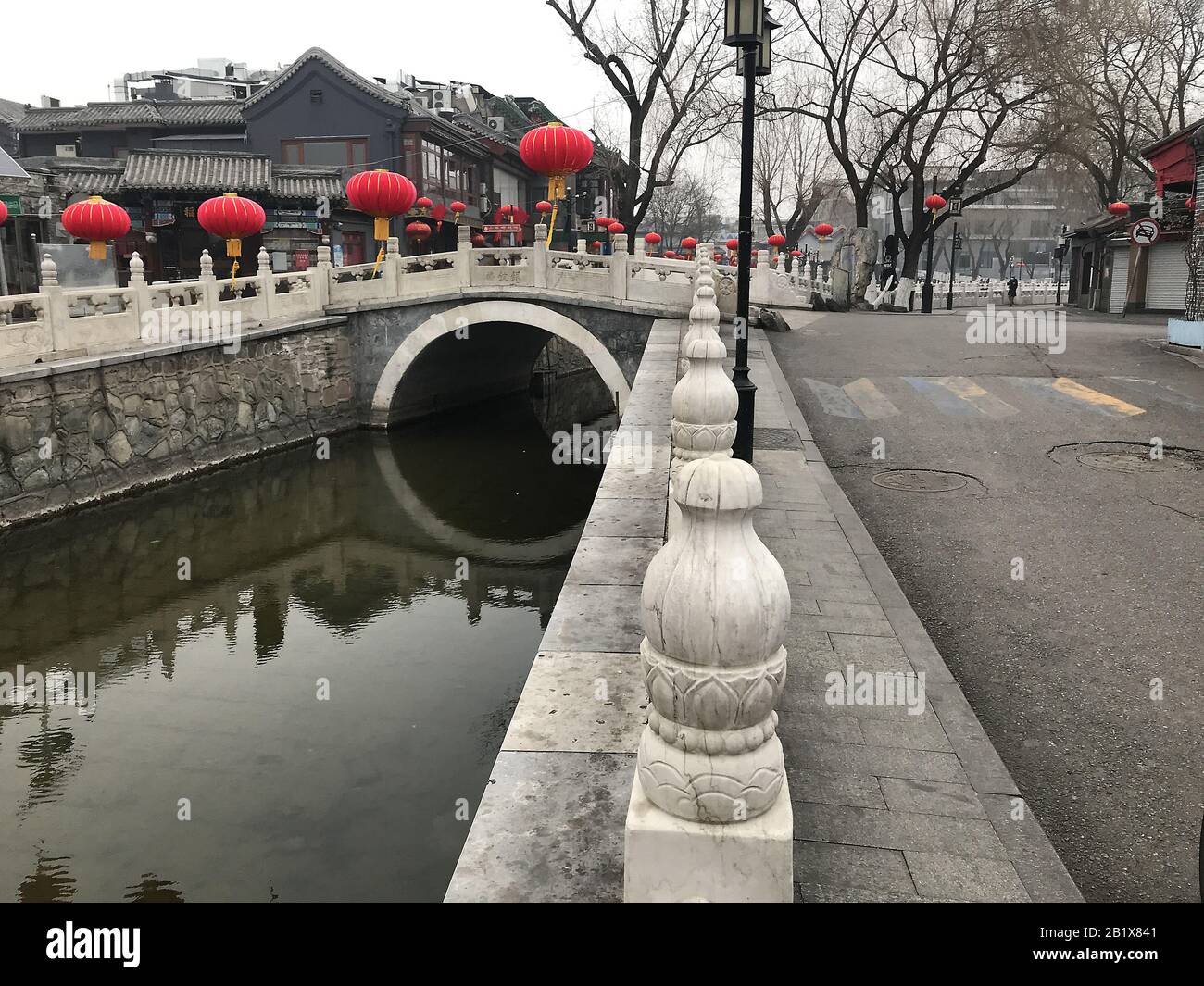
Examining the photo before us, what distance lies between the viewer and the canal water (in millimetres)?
7004

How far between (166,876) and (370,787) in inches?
65.2

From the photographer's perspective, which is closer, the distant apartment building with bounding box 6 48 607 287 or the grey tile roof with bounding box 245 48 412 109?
the distant apartment building with bounding box 6 48 607 287

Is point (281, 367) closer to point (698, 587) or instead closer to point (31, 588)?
point (31, 588)

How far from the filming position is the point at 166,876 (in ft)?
22.1

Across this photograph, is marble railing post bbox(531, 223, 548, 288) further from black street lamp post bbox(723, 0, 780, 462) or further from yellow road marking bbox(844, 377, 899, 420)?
black street lamp post bbox(723, 0, 780, 462)

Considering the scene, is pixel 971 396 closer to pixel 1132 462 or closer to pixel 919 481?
pixel 1132 462

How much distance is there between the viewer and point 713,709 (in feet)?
7.93

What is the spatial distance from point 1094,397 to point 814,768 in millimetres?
12291

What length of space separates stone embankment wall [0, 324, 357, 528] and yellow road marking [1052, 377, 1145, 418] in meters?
15.4

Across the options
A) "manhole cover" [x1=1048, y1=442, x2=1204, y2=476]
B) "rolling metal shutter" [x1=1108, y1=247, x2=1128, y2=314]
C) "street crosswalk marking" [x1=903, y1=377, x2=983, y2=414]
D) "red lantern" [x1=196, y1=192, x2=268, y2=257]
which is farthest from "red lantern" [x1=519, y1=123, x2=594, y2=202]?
"rolling metal shutter" [x1=1108, y1=247, x2=1128, y2=314]

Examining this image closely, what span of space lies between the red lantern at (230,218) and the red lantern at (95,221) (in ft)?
5.48

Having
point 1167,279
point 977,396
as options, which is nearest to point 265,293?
point 977,396

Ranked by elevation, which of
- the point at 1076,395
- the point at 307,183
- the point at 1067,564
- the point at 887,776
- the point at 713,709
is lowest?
the point at 887,776
